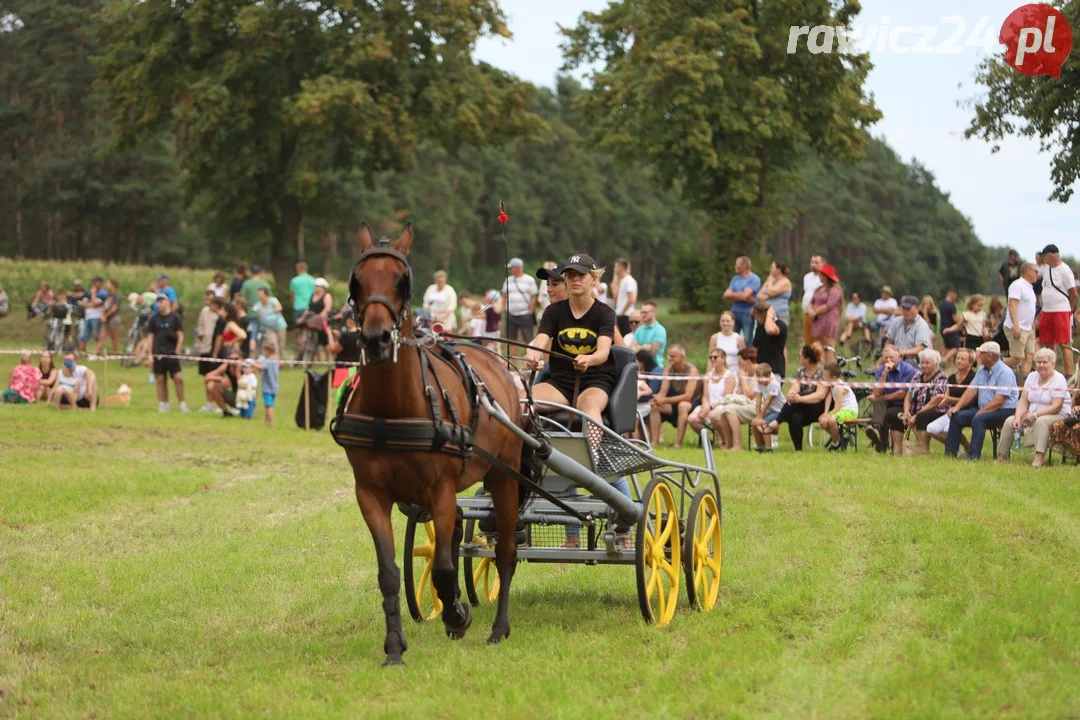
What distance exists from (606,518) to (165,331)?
15.5 meters

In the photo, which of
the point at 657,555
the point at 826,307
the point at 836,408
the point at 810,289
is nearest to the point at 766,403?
the point at 836,408

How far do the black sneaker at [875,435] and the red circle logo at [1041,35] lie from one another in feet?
18.5

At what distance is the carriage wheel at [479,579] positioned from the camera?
29.9 feet

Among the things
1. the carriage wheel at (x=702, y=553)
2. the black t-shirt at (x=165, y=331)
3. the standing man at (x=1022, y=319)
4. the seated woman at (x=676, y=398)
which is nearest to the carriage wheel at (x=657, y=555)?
the carriage wheel at (x=702, y=553)

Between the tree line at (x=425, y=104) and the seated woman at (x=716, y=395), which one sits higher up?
the tree line at (x=425, y=104)

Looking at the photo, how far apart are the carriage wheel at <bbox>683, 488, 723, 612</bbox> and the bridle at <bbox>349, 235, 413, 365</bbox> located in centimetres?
255

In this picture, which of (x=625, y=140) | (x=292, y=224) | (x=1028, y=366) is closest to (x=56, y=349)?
(x=292, y=224)

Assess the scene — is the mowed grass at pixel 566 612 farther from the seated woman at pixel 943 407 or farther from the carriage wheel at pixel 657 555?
the seated woman at pixel 943 407

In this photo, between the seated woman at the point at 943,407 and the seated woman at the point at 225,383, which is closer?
the seated woman at the point at 943,407

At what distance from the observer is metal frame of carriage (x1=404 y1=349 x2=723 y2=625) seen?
823 cm

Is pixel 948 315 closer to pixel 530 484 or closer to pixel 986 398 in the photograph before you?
pixel 986 398

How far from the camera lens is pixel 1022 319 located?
17781 mm

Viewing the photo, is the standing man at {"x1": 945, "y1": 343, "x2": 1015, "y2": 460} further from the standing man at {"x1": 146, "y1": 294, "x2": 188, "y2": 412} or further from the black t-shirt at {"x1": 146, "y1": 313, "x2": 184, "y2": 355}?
the black t-shirt at {"x1": 146, "y1": 313, "x2": 184, "y2": 355}

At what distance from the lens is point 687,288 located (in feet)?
124
